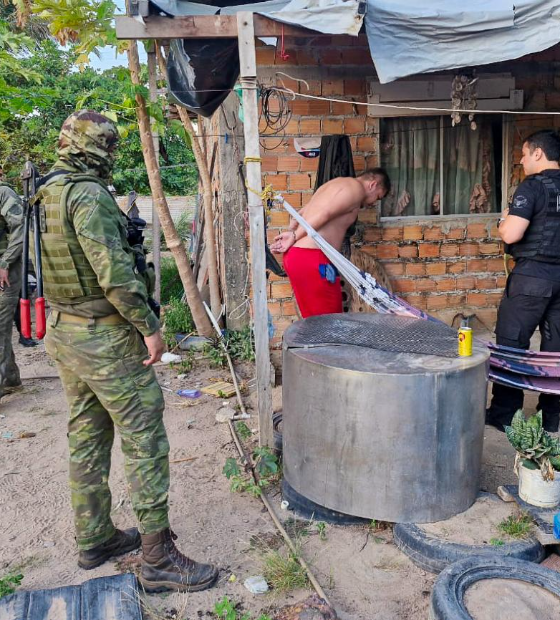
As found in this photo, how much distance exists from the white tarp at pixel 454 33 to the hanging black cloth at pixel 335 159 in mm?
1578

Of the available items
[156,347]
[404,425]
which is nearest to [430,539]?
[404,425]

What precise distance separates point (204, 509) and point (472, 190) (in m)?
3.99

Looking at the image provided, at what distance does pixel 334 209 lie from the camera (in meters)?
4.61

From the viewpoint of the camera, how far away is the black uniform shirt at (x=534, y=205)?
12.9 feet

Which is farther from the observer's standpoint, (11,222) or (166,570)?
(11,222)

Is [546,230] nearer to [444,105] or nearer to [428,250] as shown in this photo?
[428,250]

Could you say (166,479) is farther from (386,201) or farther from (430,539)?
(386,201)

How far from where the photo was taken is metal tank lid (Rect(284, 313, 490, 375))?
290cm

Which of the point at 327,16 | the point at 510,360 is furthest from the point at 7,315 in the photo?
the point at 510,360

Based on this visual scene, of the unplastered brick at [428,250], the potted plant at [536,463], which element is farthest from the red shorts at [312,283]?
→ the potted plant at [536,463]

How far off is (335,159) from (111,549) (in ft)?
11.5

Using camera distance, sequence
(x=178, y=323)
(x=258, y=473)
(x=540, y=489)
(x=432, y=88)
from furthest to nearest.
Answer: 1. (x=178, y=323)
2. (x=432, y=88)
3. (x=258, y=473)
4. (x=540, y=489)

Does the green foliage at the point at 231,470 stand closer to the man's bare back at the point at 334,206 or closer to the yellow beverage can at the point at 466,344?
the yellow beverage can at the point at 466,344

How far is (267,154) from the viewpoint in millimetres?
5258
